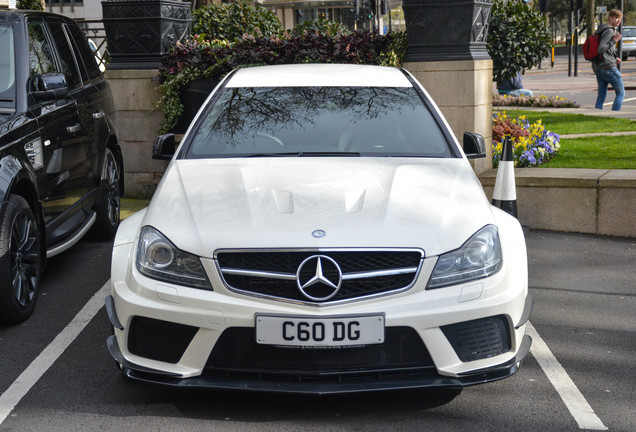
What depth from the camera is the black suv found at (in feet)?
17.5

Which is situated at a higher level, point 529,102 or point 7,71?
point 7,71

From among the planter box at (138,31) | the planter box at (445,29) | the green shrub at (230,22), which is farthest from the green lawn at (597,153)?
the planter box at (138,31)

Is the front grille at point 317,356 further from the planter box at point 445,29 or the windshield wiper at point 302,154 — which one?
the planter box at point 445,29

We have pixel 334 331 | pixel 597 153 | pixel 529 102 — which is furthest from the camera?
pixel 529 102

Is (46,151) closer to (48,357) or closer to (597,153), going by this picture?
(48,357)

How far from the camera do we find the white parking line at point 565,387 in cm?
395

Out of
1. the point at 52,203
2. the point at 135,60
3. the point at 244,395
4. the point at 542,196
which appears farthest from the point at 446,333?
the point at 135,60

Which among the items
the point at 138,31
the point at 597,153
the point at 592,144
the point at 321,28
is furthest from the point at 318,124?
the point at 592,144

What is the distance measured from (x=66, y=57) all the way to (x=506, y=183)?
11.8 feet

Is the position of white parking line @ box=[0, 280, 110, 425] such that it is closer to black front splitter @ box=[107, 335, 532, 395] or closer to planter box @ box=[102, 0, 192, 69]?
black front splitter @ box=[107, 335, 532, 395]

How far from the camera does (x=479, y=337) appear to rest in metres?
3.85

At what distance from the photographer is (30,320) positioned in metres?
5.58

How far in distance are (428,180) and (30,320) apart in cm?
265

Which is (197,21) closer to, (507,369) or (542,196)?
(542,196)
